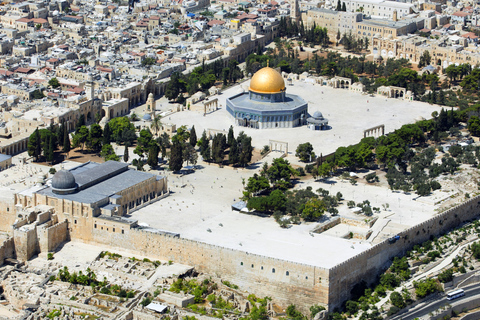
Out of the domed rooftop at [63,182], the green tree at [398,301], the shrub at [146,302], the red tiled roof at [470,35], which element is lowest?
the green tree at [398,301]

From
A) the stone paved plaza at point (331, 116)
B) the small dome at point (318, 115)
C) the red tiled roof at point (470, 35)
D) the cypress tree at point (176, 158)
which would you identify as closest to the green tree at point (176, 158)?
the cypress tree at point (176, 158)

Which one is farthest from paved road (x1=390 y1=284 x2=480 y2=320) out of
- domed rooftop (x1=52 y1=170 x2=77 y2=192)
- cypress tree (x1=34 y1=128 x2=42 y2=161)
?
cypress tree (x1=34 y1=128 x2=42 y2=161)

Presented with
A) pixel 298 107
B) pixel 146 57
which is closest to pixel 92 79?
pixel 146 57

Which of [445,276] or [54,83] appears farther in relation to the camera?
[54,83]

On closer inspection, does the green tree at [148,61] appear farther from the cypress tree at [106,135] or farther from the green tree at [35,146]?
the green tree at [35,146]

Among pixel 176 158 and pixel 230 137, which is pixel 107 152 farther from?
pixel 230 137

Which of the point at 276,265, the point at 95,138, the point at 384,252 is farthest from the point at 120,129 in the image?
the point at 384,252
